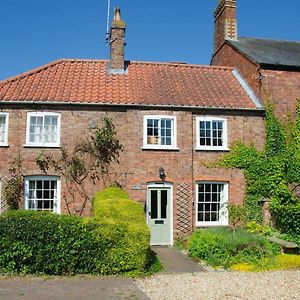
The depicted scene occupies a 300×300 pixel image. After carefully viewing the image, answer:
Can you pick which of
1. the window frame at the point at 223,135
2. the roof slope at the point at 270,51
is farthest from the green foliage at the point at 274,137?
the roof slope at the point at 270,51

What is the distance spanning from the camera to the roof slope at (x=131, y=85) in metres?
18.5

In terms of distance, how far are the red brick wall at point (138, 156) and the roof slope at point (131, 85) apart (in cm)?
74

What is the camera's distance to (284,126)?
63.4ft

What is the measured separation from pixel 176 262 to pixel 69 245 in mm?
4313

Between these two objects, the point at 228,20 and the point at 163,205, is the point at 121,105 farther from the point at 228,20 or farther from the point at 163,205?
the point at 228,20

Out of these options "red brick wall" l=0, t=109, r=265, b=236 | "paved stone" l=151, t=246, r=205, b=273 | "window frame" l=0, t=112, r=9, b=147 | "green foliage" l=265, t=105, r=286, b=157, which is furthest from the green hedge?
"green foliage" l=265, t=105, r=286, b=157

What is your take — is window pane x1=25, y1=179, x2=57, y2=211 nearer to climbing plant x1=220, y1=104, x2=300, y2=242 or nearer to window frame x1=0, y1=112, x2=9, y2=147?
window frame x1=0, y1=112, x2=9, y2=147

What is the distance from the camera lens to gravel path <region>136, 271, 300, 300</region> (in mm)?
10141

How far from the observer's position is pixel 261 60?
20.2 meters

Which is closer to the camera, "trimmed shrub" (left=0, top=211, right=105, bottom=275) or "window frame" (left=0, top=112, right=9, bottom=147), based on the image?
"trimmed shrub" (left=0, top=211, right=105, bottom=275)

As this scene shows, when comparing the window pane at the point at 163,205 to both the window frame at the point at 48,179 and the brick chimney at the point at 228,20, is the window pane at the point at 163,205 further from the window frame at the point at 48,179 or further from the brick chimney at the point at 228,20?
the brick chimney at the point at 228,20

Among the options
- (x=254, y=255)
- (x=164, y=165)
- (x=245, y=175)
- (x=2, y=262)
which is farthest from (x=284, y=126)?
(x=2, y=262)

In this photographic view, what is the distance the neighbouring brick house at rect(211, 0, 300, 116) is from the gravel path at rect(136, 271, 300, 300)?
9752 mm

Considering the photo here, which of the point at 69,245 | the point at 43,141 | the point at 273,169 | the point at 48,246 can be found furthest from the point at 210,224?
the point at 48,246
